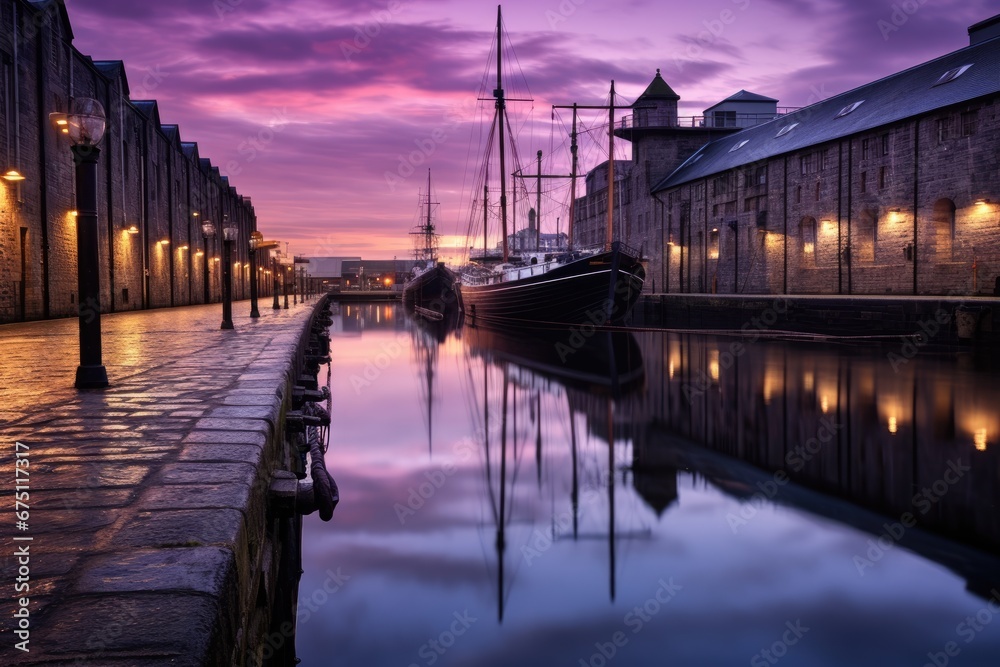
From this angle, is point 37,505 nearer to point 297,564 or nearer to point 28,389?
point 297,564

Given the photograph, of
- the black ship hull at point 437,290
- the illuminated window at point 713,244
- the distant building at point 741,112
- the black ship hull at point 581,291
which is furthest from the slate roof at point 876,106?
the black ship hull at point 437,290

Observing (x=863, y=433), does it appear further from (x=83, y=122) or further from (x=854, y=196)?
(x=854, y=196)

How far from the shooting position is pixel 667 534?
5.79m

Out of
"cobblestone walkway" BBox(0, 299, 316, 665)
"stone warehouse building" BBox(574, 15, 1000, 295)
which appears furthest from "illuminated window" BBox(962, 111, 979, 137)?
"cobblestone walkway" BBox(0, 299, 316, 665)

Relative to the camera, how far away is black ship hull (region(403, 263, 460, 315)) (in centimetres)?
6053

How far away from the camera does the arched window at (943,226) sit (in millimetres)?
29438

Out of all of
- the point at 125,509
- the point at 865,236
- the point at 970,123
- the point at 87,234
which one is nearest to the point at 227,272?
the point at 87,234

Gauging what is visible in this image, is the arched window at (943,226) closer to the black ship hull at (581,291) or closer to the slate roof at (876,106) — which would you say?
the slate roof at (876,106)

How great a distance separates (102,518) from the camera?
2.65 meters

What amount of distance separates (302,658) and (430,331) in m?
33.3

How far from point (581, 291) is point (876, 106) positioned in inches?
681

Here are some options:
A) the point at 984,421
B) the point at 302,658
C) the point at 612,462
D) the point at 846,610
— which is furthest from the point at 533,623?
the point at 984,421

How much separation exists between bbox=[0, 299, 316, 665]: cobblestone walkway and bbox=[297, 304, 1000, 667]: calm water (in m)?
1.34

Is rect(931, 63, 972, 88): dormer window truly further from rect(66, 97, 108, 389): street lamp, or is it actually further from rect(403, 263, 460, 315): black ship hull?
rect(403, 263, 460, 315): black ship hull
